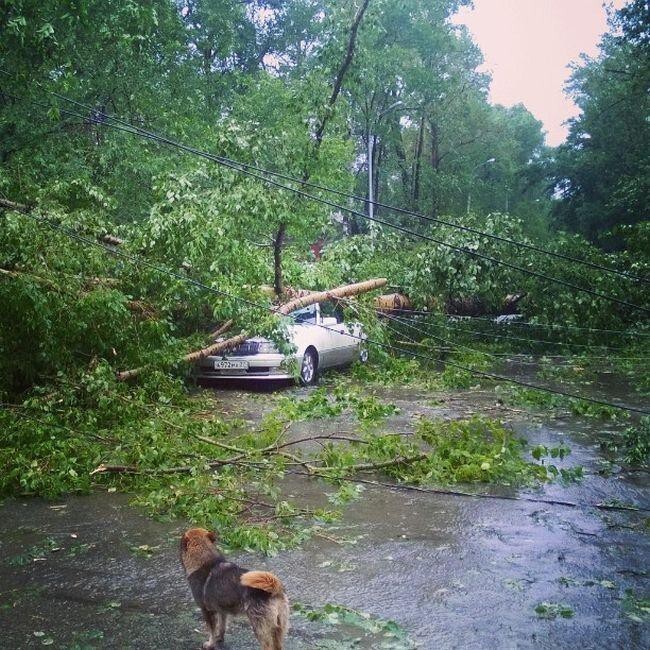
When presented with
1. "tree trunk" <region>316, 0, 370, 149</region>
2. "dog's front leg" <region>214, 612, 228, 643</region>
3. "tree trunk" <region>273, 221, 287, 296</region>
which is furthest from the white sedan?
"dog's front leg" <region>214, 612, 228, 643</region>

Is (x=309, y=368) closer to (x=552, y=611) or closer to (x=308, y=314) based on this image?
(x=308, y=314)

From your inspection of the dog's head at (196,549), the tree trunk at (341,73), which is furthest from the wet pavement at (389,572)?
the tree trunk at (341,73)

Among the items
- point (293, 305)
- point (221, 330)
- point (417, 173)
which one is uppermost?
point (417, 173)

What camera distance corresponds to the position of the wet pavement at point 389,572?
12.6 feet

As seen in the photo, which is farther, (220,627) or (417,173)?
(417,173)

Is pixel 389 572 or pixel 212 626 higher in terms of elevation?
pixel 212 626

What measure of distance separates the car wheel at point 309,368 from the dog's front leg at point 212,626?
953 cm

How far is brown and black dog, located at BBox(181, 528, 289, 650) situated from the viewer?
3.22 meters

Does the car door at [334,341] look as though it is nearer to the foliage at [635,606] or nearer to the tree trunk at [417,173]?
the foliage at [635,606]

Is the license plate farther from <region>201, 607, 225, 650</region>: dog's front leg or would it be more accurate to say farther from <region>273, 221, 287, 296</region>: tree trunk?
<region>201, 607, 225, 650</region>: dog's front leg

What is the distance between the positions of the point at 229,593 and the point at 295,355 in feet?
30.7

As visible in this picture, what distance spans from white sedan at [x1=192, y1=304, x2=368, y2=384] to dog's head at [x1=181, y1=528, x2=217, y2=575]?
7.21m

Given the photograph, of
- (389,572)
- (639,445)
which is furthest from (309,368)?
(389,572)

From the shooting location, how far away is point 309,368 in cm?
1353
